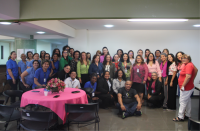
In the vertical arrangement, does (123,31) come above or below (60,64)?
above

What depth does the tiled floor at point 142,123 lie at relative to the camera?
3583 mm

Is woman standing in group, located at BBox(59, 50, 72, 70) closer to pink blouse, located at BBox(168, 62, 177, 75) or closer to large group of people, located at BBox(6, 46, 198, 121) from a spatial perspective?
large group of people, located at BBox(6, 46, 198, 121)

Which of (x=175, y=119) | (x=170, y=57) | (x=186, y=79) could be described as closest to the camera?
(x=186, y=79)

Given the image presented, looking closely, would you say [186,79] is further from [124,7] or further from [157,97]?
[124,7]

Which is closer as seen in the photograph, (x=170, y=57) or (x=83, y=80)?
(x=170, y=57)

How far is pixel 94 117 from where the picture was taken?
3.07 meters

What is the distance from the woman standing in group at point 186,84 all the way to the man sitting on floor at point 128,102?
1026mm

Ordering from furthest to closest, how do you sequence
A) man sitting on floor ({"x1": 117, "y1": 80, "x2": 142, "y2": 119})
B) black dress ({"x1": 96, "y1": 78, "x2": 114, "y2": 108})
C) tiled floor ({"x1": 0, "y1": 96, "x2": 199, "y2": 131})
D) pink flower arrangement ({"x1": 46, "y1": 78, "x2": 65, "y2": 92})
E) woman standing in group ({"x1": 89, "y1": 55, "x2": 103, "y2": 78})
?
woman standing in group ({"x1": 89, "y1": 55, "x2": 103, "y2": 78}) < black dress ({"x1": 96, "y1": 78, "x2": 114, "y2": 108}) < man sitting on floor ({"x1": 117, "y1": 80, "x2": 142, "y2": 119}) < tiled floor ({"x1": 0, "y1": 96, "x2": 199, "y2": 131}) < pink flower arrangement ({"x1": 46, "y1": 78, "x2": 65, "y2": 92})

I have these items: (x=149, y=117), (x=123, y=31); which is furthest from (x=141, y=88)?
(x=123, y=31)

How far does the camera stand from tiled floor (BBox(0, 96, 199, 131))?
3.58 metres

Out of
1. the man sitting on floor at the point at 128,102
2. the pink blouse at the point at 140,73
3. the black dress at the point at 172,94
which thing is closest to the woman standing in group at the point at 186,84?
the black dress at the point at 172,94

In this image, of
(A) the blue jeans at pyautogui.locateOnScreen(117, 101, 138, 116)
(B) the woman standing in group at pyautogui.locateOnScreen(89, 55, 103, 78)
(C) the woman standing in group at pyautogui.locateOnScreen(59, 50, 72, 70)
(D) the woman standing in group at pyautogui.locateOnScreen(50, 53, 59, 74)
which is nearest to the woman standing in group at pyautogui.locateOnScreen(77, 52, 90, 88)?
(B) the woman standing in group at pyautogui.locateOnScreen(89, 55, 103, 78)

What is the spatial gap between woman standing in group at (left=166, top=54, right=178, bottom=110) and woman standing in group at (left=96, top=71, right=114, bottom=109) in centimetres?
172

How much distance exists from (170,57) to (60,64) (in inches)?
135
